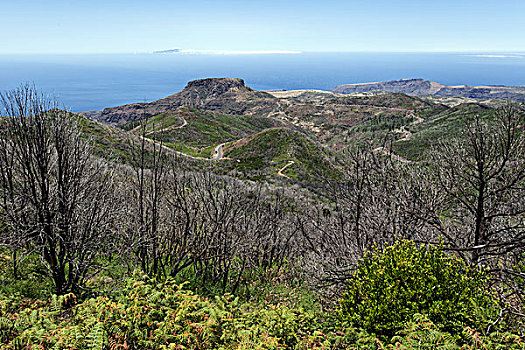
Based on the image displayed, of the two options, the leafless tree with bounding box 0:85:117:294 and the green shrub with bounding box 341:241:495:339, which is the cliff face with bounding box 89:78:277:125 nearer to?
the leafless tree with bounding box 0:85:117:294

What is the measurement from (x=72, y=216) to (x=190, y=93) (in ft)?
536

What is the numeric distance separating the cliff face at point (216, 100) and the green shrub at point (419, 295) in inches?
5501

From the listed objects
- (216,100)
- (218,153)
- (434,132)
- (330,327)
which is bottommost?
(218,153)

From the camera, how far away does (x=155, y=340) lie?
16.9 ft

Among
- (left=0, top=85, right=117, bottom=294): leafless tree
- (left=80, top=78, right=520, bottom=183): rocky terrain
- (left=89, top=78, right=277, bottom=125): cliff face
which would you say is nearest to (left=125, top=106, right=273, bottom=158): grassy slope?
(left=80, top=78, right=520, bottom=183): rocky terrain

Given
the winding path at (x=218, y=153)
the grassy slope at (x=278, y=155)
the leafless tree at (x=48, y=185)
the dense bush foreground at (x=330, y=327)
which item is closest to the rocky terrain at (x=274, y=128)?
the winding path at (x=218, y=153)

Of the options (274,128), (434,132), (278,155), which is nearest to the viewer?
(278,155)

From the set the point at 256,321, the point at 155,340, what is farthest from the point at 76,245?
the point at 256,321

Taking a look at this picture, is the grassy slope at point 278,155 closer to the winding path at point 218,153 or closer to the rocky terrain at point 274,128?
the rocky terrain at point 274,128

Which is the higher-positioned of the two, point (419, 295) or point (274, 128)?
point (274, 128)

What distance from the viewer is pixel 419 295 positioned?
5.62m

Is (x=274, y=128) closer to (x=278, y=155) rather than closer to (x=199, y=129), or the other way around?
(x=278, y=155)

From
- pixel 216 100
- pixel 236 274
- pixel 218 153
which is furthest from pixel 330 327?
pixel 216 100

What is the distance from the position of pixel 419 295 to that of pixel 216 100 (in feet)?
522
